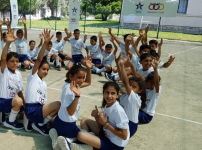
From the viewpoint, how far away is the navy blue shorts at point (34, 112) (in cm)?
277

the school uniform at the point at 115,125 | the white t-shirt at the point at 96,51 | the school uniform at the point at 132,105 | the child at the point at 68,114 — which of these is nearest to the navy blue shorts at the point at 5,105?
the child at the point at 68,114

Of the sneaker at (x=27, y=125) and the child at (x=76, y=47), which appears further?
the child at (x=76, y=47)

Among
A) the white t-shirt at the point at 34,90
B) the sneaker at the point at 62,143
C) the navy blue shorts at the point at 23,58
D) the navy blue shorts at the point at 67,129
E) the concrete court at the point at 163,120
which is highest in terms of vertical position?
the white t-shirt at the point at 34,90

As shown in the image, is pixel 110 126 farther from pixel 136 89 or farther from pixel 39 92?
pixel 39 92

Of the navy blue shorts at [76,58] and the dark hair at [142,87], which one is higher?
the dark hair at [142,87]

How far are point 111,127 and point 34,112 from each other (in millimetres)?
1099

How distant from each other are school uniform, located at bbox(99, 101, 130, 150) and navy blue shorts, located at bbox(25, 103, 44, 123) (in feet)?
2.93

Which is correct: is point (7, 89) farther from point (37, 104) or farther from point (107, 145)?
point (107, 145)

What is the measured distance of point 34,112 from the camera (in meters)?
2.77

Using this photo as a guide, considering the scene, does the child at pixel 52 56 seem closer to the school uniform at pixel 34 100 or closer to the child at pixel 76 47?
the child at pixel 76 47

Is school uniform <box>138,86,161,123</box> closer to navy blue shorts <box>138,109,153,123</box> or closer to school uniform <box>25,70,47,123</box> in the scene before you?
navy blue shorts <box>138,109,153,123</box>

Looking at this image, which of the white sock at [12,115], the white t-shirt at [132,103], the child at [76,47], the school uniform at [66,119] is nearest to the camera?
the school uniform at [66,119]

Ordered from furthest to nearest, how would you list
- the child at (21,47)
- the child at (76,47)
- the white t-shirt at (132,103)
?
1. the child at (76,47)
2. the child at (21,47)
3. the white t-shirt at (132,103)

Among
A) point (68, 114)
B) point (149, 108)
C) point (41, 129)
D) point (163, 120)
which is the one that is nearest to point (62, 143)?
point (68, 114)
